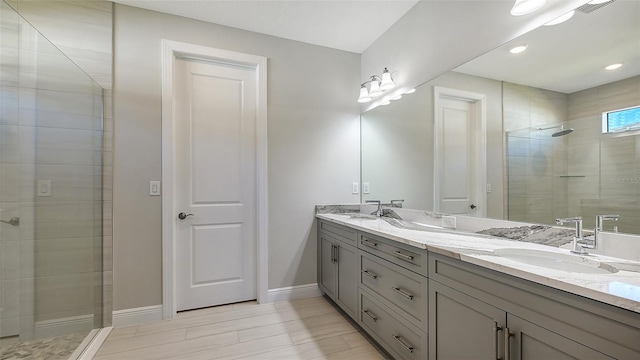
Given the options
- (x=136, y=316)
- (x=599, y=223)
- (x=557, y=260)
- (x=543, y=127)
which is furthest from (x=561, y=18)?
(x=136, y=316)

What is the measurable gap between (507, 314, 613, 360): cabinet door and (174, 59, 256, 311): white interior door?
7.06 ft

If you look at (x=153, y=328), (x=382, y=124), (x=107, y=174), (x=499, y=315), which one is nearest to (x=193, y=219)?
(x=107, y=174)

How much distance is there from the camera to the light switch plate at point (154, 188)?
224 centimetres

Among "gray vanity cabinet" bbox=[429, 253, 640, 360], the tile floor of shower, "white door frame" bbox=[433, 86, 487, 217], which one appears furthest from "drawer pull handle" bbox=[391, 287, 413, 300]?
the tile floor of shower

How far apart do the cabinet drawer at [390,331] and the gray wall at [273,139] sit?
96 cm

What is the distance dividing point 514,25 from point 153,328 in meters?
3.24

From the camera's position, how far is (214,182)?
2504mm

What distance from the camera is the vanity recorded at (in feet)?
2.51

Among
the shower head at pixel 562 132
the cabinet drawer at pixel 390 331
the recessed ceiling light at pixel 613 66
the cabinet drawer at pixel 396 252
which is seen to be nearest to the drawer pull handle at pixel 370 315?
the cabinet drawer at pixel 390 331

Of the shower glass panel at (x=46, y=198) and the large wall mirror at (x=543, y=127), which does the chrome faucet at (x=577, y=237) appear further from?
the shower glass panel at (x=46, y=198)

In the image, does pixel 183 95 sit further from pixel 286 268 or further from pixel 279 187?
pixel 286 268

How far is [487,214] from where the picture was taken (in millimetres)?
1665

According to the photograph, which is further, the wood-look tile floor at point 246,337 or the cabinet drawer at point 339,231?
the cabinet drawer at point 339,231

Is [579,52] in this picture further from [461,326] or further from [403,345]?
[403,345]
